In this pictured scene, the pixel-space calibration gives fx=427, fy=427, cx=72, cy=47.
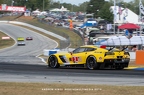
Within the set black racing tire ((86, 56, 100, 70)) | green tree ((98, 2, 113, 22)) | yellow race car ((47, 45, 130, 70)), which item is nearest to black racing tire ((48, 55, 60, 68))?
yellow race car ((47, 45, 130, 70))

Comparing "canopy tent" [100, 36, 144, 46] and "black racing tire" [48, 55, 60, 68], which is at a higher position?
"black racing tire" [48, 55, 60, 68]

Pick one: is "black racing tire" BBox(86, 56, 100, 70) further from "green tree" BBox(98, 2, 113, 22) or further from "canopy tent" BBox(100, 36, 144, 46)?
"green tree" BBox(98, 2, 113, 22)

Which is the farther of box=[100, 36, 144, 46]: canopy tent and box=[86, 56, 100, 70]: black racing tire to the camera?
box=[100, 36, 144, 46]: canopy tent

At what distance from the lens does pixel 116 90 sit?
1083cm

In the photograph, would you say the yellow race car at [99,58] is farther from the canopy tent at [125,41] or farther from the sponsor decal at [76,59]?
the canopy tent at [125,41]

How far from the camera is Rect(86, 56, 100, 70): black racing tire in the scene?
19.7 metres

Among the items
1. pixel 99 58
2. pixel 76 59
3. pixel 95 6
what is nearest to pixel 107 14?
pixel 95 6

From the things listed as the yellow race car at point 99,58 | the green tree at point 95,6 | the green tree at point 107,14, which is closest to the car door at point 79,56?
the yellow race car at point 99,58

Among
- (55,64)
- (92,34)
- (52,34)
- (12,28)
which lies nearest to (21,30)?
(12,28)

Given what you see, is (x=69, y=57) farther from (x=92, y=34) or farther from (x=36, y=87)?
(x=92, y=34)

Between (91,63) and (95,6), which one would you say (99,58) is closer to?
(91,63)

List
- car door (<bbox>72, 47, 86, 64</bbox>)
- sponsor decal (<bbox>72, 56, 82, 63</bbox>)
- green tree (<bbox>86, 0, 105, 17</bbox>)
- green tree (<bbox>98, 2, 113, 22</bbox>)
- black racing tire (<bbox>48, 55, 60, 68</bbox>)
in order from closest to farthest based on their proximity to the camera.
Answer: car door (<bbox>72, 47, 86, 64</bbox>)
sponsor decal (<bbox>72, 56, 82, 63</bbox>)
black racing tire (<bbox>48, 55, 60, 68</bbox>)
green tree (<bbox>98, 2, 113, 22</bbox>)
green tree (<bbox>86, 0, 105, 17</bbox>)

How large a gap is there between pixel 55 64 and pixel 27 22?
77163 millimetres

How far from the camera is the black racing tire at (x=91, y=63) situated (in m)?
19.7
